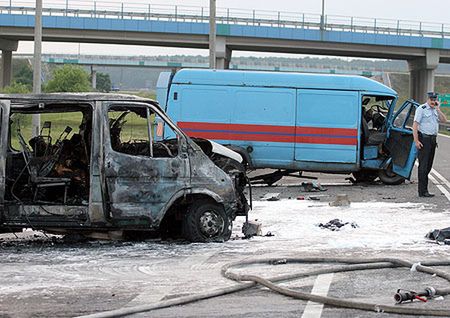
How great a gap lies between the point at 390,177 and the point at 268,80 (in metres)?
3.61

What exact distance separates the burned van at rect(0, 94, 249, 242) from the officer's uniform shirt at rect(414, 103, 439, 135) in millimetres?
6601

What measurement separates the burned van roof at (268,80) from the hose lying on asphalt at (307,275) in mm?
10055

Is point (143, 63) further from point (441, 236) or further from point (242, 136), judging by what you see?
point (441, 236)

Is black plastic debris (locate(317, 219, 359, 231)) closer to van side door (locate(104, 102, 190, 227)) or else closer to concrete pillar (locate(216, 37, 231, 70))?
van side door (locate(104, 102, 190, 227))

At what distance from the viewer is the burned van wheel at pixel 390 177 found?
62.1ft

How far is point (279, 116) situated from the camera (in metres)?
18.4

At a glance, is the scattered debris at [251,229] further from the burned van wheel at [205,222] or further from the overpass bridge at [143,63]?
the overpass bridge at [143,63]

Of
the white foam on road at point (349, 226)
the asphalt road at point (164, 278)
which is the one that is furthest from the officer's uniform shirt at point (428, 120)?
the asphalt road at point (164, 278)

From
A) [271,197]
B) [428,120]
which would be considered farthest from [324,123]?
[271,197]

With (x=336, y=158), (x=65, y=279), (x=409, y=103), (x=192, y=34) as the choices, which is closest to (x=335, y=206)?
(x=336, y=158)

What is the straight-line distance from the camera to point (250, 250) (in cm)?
978

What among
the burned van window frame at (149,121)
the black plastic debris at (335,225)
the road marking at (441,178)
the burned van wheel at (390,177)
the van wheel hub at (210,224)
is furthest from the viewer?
the road marking at (441,178)

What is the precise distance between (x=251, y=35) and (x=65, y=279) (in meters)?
52.5

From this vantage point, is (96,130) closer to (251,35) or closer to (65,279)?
(65,279)
